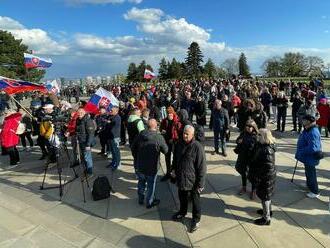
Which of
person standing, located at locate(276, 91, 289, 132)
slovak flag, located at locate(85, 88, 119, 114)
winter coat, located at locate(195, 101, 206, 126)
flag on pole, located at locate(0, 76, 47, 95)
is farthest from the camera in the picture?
person standing, located at locate(276, 91, 289, 132)

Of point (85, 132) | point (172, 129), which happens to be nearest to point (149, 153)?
point (172, 129)

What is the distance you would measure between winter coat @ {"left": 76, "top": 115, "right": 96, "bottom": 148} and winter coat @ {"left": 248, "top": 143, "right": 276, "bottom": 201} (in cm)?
463

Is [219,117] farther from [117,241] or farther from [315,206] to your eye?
[117,241]

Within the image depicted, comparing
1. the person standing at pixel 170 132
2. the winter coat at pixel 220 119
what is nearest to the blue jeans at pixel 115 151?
the person standing at pixel 170 132

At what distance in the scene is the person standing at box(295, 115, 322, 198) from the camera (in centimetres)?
670

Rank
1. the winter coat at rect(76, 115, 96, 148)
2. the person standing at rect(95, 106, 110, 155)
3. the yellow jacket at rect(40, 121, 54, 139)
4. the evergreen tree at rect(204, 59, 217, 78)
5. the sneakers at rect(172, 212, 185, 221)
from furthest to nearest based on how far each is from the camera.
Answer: the evergreen tree at rect(204, 59, 217, 78)
the person standing at rect(95, 106, 110, 155)
the yellow jacket at rect(40, 121, 54, 139)
the winter coat at rect(76, 115, 96, 148)
the sneakers at rect(172, 212, 185, 221)

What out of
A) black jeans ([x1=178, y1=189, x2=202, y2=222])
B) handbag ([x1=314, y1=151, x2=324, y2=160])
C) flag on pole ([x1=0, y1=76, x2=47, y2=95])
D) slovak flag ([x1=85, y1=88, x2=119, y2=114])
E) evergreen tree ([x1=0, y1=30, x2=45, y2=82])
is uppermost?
→ evergreen tree ([x1=0, y1=30, x2=45, y2=82])

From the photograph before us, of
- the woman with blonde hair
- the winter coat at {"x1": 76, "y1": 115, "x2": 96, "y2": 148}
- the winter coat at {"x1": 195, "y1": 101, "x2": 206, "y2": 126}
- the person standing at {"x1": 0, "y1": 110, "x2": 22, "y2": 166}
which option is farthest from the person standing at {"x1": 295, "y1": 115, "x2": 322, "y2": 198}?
the person standing at {"x1": 0, "y1": 110, "x2": 22, "y2": 166}

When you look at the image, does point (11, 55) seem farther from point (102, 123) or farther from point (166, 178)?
point (166, 178)

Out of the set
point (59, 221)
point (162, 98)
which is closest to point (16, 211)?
point (59, 221)

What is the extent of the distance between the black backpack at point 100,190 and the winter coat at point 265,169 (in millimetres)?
3470

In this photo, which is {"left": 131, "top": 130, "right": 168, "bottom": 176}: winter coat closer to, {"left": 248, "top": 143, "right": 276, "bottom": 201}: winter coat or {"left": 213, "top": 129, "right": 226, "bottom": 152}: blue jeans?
{"left": 248, "top": 143, "right": 276, "bottom": 201}: winter coat

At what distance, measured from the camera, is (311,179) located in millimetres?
6992

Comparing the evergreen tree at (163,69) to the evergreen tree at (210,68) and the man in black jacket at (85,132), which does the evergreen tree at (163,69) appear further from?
the man in black jacket at (85,132)
